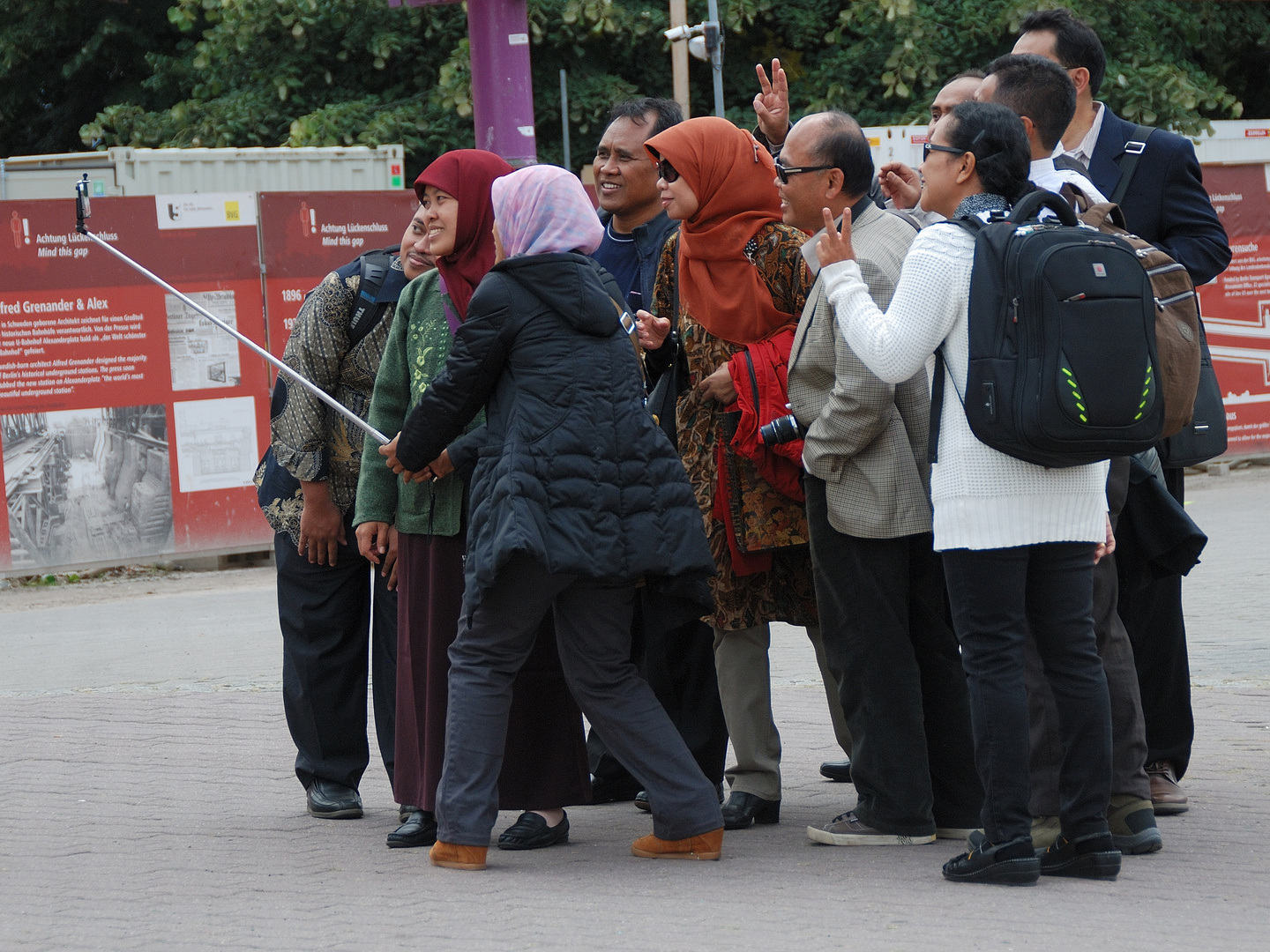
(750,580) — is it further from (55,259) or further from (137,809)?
(55,259)

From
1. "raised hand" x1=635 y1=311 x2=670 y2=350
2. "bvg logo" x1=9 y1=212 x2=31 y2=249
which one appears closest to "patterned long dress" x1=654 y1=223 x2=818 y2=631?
"raised hand" x1=635 y1=311 x2=670 y2=350

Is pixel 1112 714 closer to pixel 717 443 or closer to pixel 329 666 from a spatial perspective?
pixel 717 443

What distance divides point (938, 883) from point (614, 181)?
233 cm

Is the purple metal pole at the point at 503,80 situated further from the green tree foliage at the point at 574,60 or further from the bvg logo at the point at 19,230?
the green tree foliage at the point at 574,60

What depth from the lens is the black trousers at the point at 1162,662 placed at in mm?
4691

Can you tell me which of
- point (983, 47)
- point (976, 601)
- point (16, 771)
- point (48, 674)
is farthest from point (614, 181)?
point (983, 47)

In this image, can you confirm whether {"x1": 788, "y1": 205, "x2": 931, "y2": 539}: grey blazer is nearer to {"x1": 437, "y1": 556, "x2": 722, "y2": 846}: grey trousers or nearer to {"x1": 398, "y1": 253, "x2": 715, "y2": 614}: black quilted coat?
{"x1": 398, "y1": 253, "x2": 715, "y2": 614}: black quilted coat

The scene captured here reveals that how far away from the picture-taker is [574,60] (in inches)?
743

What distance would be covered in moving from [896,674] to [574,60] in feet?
51.1

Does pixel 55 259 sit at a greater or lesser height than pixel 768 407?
greater

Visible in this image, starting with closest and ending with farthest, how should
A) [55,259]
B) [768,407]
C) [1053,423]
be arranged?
[1053,423] < [768,407] < [55,259]

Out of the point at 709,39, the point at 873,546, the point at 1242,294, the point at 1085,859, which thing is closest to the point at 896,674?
the point at 873,546

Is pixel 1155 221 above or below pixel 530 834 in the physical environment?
above

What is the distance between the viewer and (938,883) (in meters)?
3.93
